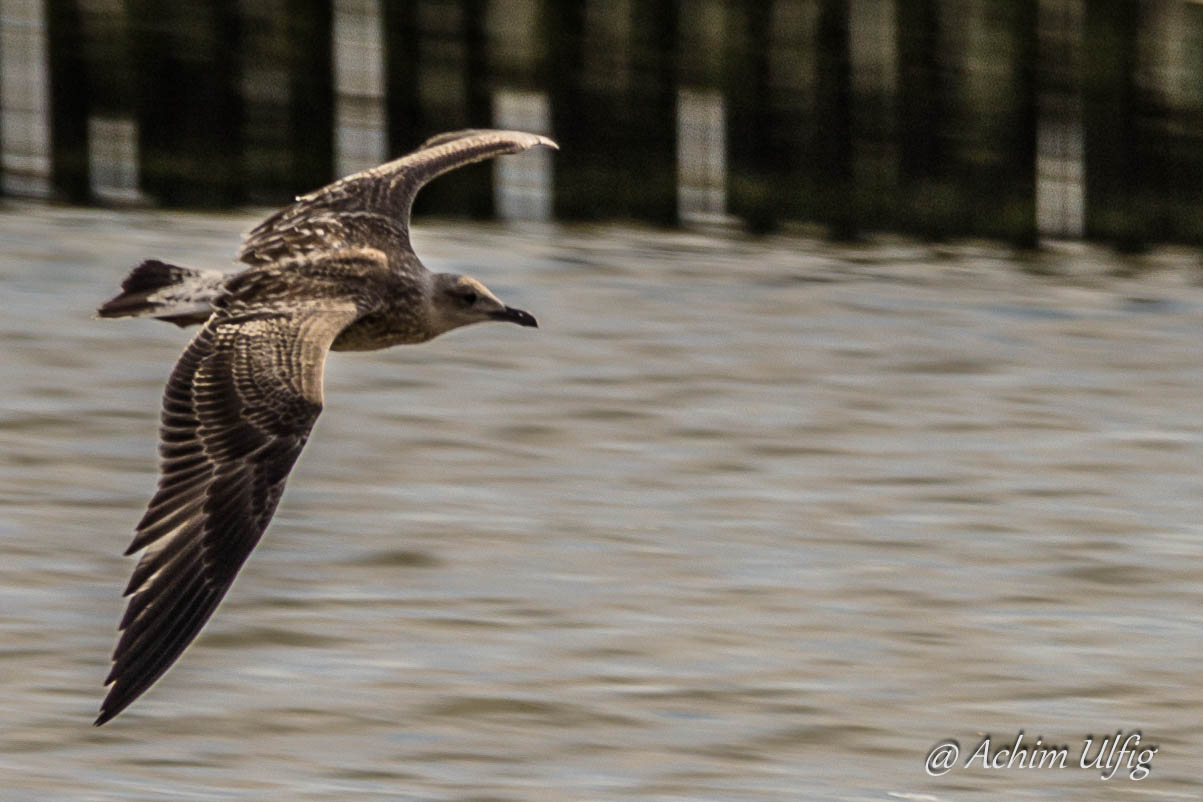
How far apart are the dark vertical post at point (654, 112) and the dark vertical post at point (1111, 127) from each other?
96.2 inches

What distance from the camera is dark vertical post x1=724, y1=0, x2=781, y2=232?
15.0 meters

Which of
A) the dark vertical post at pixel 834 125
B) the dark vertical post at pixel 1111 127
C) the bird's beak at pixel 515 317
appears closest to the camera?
the bird's beak at pixel 515 317

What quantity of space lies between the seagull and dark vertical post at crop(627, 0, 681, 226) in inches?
234

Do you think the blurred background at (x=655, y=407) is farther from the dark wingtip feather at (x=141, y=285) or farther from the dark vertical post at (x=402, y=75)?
the dark wingtip feather at (x=141, y=285)

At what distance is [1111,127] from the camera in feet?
50.0

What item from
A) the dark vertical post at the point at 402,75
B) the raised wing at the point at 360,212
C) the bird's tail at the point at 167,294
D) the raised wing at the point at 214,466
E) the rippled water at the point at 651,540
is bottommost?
the rippled water at the point at 651,540

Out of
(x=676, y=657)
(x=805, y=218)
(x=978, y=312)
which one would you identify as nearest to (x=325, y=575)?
(x=676, y=657)

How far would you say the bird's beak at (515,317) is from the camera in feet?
29.7

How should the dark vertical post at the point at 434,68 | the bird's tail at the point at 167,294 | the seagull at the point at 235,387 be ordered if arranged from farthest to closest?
the dark vertical post at the point at 434,68
the bird's tail at the point at 167,294
the seagull at the point at 235,387

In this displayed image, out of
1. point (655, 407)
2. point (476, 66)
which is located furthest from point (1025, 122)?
point (655, 407)

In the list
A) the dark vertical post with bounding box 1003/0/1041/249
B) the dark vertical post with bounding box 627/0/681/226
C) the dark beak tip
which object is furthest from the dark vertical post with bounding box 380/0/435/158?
the dark beak tip

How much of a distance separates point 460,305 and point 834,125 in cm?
622

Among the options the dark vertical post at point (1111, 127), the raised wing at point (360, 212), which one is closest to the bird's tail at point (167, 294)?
the raised wing at point (360, 212)

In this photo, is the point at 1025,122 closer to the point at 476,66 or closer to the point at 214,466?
the point at 476,66
